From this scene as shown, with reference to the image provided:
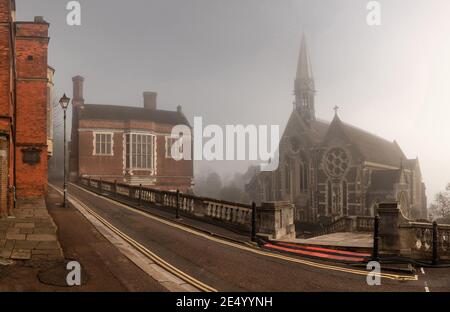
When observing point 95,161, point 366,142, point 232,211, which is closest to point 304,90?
point 366,142

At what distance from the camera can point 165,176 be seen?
4972 centimetres

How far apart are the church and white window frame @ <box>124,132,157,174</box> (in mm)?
21520

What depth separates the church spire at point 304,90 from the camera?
198 ft

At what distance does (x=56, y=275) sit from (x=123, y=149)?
4142 centimetres

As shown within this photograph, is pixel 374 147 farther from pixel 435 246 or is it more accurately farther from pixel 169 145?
pixel 435 246

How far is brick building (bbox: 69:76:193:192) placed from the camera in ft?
151

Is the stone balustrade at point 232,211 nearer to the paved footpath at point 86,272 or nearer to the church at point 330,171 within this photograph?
the paved footpath at point 86,272

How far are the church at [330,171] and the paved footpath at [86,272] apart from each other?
37.9 m

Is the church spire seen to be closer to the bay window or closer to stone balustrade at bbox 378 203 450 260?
the bay window

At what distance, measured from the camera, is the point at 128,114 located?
52.3 metres

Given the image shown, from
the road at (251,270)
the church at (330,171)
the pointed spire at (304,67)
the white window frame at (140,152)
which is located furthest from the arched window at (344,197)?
the road at (251,270)

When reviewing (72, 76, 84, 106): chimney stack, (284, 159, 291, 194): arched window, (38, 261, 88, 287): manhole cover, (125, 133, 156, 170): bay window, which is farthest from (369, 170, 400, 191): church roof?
(38, 261, 88, 287): manhole cover

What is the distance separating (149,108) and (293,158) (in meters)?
24.5
